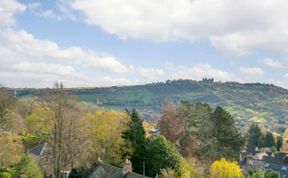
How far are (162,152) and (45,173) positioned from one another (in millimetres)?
18268

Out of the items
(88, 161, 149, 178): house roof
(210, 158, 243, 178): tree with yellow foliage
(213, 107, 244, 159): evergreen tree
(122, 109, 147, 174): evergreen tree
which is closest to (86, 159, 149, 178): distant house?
(88, 161, 149, 178): house roof

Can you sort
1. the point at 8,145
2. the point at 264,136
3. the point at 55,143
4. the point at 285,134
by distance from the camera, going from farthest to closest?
the point at 285,134, the point at 264,136, the point at 8,145, the point at 55,143

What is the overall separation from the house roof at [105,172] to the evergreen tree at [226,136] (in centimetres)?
3145

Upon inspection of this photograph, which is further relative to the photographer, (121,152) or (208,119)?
(208,119)

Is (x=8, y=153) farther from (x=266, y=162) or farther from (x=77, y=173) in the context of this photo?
(x=266, y=162)

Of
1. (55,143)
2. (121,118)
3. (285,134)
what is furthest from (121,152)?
(285,134)

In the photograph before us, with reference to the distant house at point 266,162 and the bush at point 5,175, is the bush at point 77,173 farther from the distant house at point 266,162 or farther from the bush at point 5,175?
the distant house at point 266,162

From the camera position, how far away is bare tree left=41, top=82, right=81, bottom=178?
45156mm

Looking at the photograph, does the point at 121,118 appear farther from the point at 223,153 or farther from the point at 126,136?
the point at 223,153

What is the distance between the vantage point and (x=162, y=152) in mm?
48281

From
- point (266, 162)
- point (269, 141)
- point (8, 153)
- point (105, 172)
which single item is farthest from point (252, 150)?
point (8, 153)

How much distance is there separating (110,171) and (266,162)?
6757 centimetres

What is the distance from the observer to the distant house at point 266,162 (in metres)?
90.1

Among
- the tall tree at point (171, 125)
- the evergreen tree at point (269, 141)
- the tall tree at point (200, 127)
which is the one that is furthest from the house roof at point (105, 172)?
the evergreen tree at point (269, 141)
